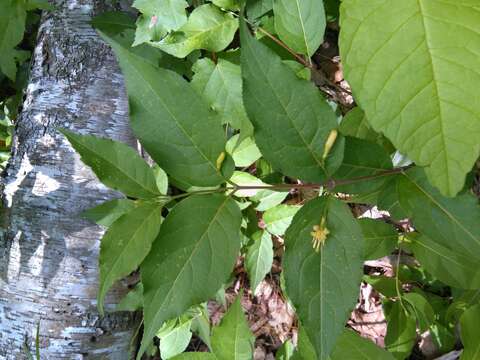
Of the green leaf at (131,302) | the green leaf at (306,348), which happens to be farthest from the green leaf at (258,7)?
the green leaf at (131,302)

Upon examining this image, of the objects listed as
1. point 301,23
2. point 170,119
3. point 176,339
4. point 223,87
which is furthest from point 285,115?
point 176,339

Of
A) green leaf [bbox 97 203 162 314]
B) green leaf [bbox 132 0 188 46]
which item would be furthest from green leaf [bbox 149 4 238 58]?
green leaf [bbox 97 203 162 314]

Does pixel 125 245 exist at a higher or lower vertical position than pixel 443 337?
higher

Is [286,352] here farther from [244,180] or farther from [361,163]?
[361,163]

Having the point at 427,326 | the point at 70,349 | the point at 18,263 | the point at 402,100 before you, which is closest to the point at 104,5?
the point at 18,263

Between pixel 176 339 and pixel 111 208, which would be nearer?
pixel 111 208

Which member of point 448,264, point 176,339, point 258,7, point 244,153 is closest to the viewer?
point 448,264
